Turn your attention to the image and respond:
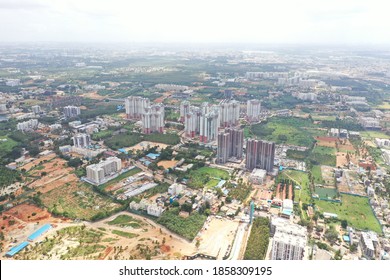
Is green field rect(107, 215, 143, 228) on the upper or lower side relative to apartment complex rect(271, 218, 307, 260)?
lower

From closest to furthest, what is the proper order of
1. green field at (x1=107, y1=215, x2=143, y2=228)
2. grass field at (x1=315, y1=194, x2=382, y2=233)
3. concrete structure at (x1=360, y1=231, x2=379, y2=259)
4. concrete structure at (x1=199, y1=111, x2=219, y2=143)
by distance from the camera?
concrete structure at (x1=360, y1=231, x2=379, y2=259)
green field at (x1=107, y1=215, x2=143, y2=228)
grass field at (x1=315, y1=194, x2=382, y2=233)
concrete structure at (x1=199, y1=111, x2=219, y2=143)

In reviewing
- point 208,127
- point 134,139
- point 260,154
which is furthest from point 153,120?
point 260,154

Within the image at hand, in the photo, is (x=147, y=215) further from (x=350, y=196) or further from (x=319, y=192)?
(x=350, y=196)

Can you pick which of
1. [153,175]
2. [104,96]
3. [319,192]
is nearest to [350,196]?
[319,192]

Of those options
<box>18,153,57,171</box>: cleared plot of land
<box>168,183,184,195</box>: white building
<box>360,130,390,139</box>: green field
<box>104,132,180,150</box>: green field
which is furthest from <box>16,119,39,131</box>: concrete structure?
<box>360,130,390,139</box>: green field

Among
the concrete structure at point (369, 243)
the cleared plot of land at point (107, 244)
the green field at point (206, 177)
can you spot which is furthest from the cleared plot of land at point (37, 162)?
the concrete structure at point (369, 243)

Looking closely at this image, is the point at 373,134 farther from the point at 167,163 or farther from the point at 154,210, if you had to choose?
the point at 154,210

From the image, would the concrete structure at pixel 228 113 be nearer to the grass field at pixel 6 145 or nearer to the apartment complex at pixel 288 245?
the grass field at pixel 6 145

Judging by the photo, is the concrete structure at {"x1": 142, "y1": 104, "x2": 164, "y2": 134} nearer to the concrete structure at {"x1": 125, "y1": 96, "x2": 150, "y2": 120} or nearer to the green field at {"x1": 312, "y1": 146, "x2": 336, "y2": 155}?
the concrete structure at {"x1": 125, "y1": 96, "x2": 150, "y2": 120}
